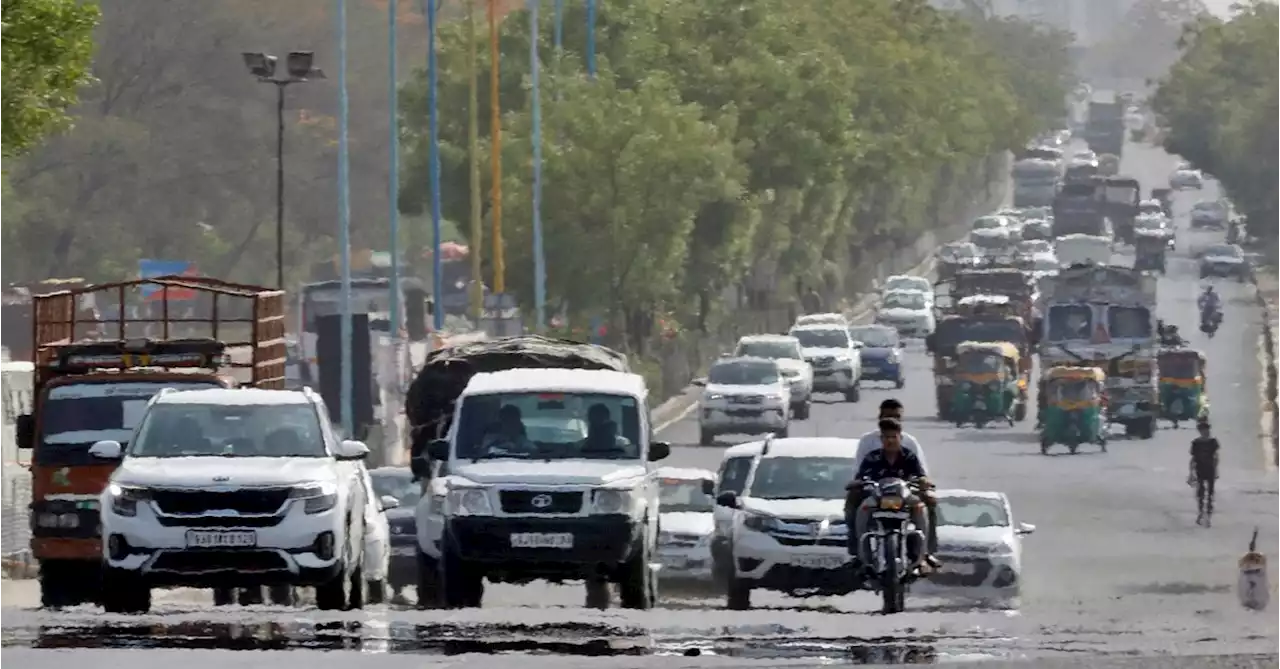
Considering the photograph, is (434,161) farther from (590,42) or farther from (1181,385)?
(1181,385)

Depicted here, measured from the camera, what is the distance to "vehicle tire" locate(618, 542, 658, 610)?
76.1 ft

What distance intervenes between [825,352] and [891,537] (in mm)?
51965

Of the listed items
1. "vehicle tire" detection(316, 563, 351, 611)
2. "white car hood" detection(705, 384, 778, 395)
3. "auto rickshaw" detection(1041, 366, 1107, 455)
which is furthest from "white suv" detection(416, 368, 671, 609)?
"auto rickshaw" detection(1041, 366, 1107, 455)

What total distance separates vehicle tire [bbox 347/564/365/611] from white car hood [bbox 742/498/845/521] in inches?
203

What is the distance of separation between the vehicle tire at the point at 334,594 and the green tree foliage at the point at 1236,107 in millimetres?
121616

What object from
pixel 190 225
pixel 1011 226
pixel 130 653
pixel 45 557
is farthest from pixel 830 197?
pixel 130 653

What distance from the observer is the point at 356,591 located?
22859 mm

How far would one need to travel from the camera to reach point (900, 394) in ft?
253

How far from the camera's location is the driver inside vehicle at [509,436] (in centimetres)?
2364

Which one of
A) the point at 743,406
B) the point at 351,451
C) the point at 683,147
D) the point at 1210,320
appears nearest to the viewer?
the point at 351,451

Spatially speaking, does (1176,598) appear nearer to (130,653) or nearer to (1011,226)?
(130,653)

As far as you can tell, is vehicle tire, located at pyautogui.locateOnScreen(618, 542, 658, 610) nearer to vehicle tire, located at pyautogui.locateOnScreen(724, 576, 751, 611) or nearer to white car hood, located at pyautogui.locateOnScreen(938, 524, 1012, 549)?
vehicle tire, located at pyautogui.locateOnScreen(724, 576, 751, 611)

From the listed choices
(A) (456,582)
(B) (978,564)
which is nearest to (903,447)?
(A) (456,582)

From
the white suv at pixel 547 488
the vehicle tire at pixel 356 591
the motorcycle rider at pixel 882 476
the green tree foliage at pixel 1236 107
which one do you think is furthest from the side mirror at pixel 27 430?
the green tree foliage at pixel 1236 107
